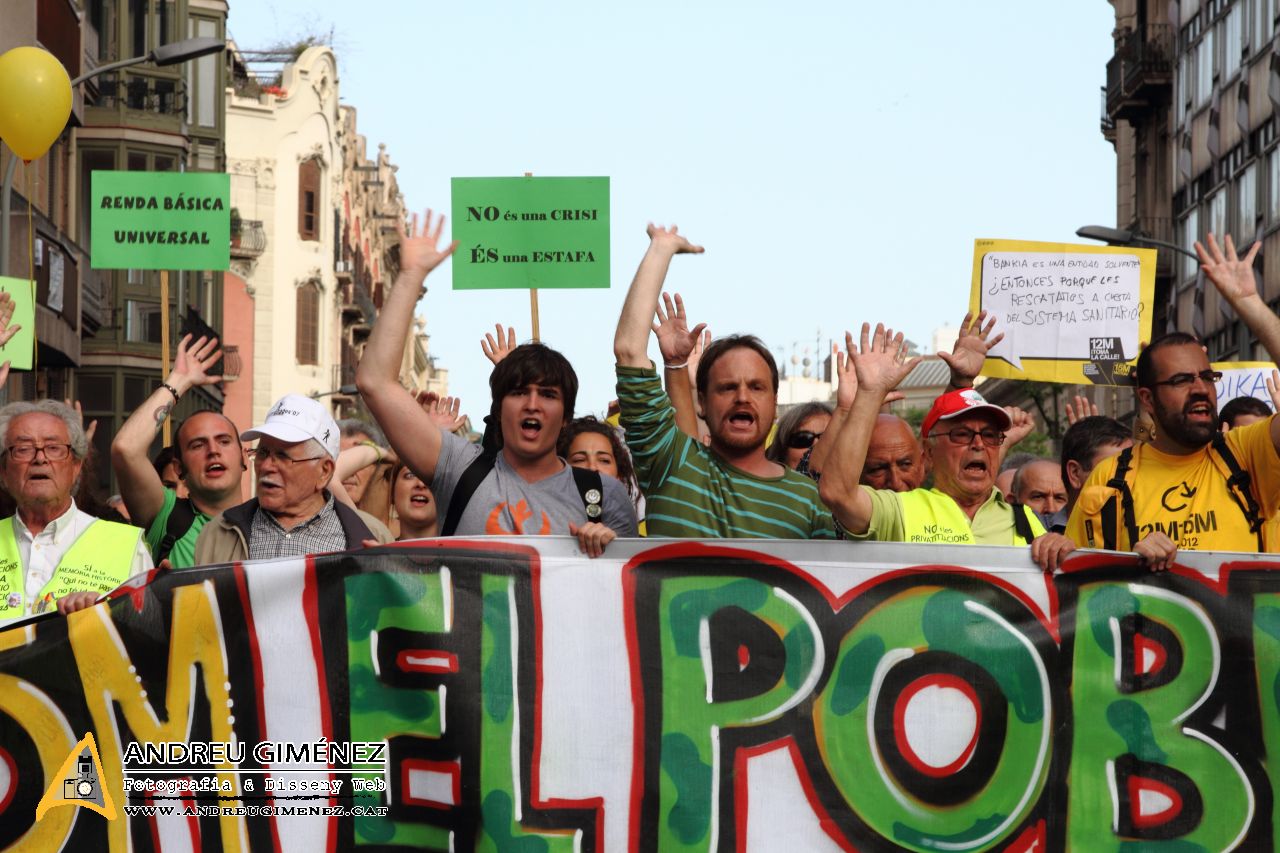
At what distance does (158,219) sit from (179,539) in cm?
480

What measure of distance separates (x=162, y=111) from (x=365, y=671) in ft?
108

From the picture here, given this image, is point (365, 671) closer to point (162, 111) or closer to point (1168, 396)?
point (1168, 396)

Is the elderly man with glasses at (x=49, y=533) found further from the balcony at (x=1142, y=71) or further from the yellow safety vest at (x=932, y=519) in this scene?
the balcony at (x=1142, y=71)

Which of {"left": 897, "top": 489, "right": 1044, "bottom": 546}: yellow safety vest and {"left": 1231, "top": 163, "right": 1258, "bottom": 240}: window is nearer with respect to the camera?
{"left": 897, "top": 489, "right": 1044, "bottom": 546}: yellow safety vest

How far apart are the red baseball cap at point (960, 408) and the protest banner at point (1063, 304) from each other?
4.62 metres

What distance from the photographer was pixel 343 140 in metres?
69.6

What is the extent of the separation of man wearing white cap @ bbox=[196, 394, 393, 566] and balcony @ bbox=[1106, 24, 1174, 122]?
4386cm

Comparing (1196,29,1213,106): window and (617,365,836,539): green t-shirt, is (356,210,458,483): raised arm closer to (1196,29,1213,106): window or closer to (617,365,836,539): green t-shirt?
(617,365,836,539): green t-shirt

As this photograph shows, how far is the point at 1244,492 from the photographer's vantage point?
18.7 ft

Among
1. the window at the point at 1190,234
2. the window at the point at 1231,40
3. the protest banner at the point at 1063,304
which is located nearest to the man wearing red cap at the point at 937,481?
the protest banner at the point at 1063,304

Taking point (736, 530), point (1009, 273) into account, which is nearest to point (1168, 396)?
point (736, 530)

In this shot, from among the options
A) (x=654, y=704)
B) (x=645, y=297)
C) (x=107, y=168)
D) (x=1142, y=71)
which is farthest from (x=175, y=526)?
(x=1142, y=71)

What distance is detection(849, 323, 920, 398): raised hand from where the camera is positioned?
5.62m

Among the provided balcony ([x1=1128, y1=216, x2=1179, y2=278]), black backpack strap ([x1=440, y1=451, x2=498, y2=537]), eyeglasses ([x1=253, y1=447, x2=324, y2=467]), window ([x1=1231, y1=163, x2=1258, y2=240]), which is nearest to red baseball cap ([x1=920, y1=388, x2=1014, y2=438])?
black backpack strap ([x1=440, y1=451, x2=498, y2=537])
